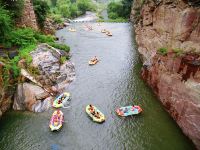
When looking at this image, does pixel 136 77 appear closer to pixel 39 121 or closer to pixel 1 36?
pixel 39 121

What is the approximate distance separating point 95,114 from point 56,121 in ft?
13.4

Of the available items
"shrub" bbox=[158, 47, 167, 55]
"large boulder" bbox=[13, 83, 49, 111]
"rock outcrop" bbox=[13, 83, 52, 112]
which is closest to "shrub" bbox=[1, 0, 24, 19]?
"large boulder" bbox=[13, 83, 49, 111]

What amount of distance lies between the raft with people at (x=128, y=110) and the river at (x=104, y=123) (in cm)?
46

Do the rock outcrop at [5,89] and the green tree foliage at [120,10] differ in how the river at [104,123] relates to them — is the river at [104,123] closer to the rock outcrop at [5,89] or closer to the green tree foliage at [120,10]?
the rock outcrop at [5,89]

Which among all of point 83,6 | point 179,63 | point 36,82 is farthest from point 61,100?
point 83,6

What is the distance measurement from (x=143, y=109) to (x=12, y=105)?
15149mm

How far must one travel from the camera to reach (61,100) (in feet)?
89.6

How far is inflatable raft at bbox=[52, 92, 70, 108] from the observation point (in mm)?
26703

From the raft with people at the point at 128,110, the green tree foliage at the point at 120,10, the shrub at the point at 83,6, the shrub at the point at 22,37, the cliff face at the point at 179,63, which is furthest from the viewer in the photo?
the shrub at the point at 83,6

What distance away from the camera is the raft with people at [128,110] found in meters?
24.8

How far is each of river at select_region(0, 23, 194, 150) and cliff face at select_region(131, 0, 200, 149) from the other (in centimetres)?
150

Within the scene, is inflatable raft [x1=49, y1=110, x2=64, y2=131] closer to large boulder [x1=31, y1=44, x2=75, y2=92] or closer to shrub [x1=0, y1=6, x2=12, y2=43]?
large boulder [x1=31, y1=44, x2=75, y2=92]

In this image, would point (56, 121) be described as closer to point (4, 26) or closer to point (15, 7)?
point (4, 26)

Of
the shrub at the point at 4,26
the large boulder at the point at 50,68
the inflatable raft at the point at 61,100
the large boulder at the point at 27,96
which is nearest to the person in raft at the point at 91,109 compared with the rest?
the inflatable raft at the point at 61,100
